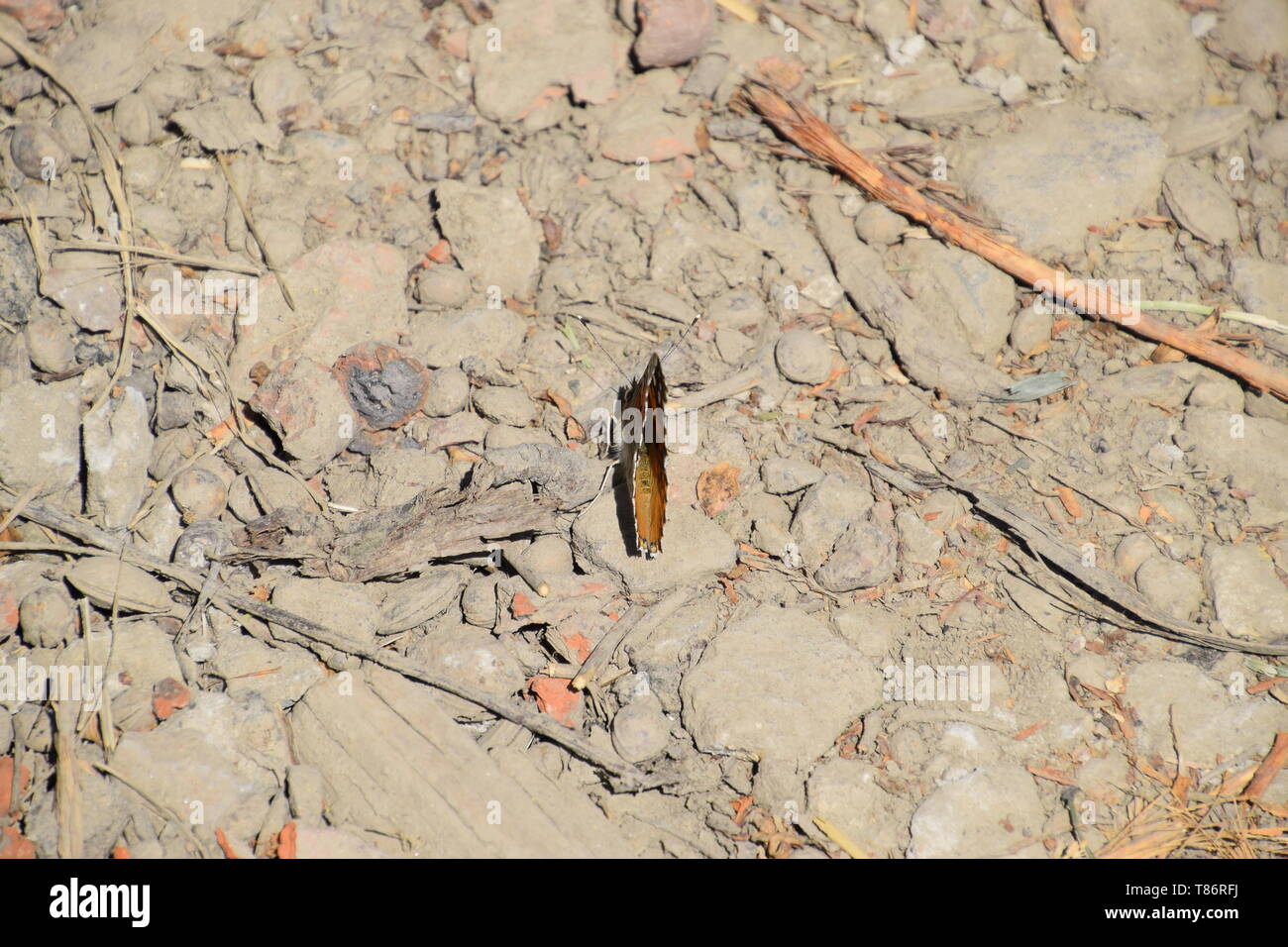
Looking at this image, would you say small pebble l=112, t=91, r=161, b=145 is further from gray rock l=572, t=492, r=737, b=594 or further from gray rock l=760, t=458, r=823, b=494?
gray rock l=760, t=458, r=823, b=494

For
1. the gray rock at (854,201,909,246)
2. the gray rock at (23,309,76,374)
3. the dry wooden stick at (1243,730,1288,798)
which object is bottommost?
the dry wooden stick at (1243,730,1288,798)

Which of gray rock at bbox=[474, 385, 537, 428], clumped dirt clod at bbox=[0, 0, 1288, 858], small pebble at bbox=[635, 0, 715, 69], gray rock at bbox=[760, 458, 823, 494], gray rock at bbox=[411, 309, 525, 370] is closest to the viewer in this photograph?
clumped dirt clod at bbox=[0, 0, 1288, 858]

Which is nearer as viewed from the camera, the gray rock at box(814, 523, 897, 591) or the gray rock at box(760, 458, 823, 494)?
the gray rock at box(814, 523, 897, 591)

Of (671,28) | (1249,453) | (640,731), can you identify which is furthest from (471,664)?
(1249,453)

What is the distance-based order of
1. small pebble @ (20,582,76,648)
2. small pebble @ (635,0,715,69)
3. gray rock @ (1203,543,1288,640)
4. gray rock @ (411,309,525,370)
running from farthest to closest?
small pebble @ (635,0,715,69) → gray rock @ (411,309,525,370) → gray rock @ (1203,543,1288,640) → small pebble @ (20,582,76,648)

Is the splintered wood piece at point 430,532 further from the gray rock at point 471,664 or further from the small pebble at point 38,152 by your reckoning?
the small pebble at point 38,152

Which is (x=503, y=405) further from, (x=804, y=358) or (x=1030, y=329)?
(x=1030, y=329)

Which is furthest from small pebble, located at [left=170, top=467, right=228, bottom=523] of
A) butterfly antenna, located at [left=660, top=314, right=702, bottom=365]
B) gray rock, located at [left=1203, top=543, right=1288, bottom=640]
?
gray rock, located at [left=1203, top=543, right=1288, bottom=640]
